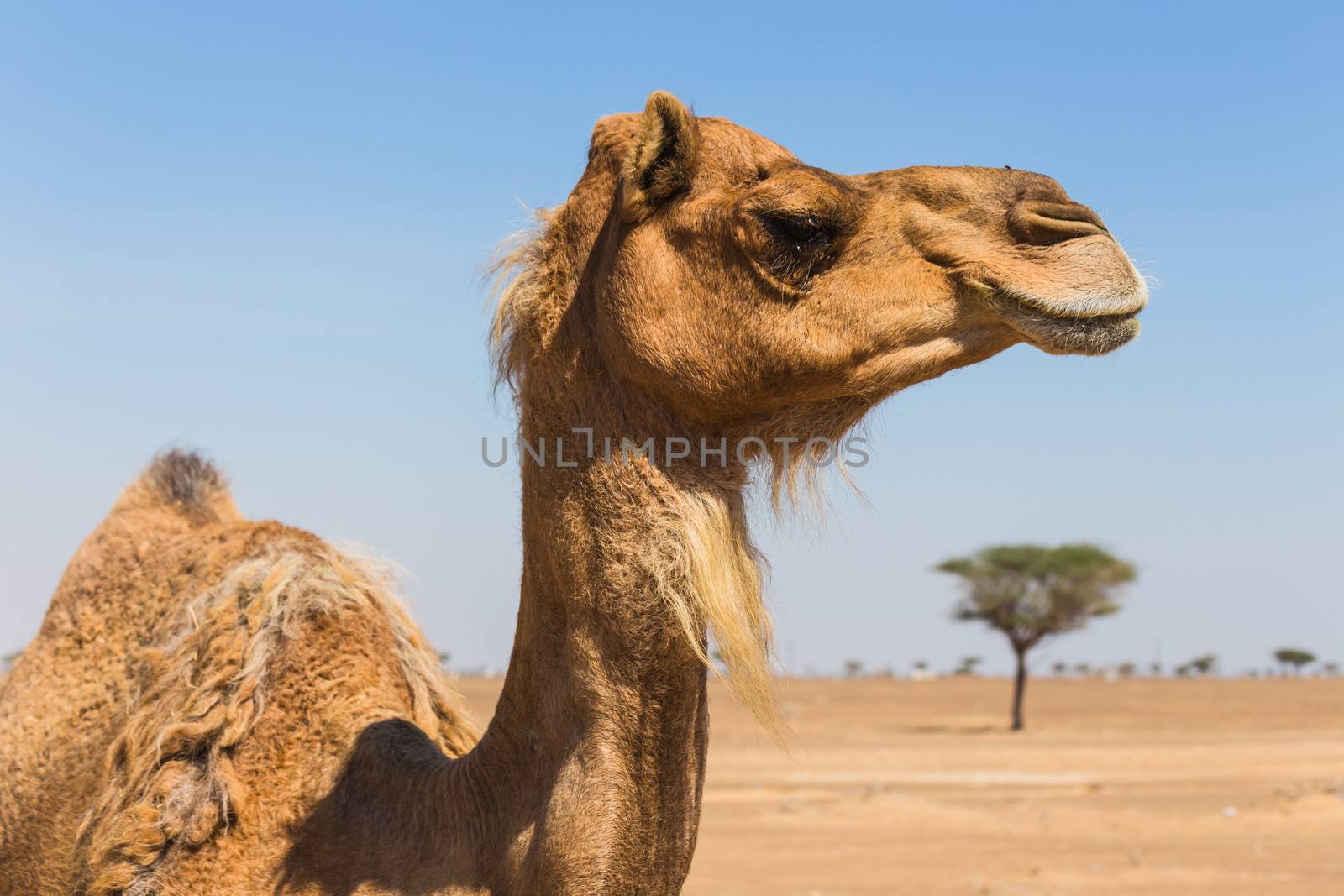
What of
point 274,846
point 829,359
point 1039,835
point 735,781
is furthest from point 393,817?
point 735,781

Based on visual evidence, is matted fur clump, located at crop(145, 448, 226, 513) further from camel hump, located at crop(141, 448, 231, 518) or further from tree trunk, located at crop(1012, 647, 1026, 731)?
tree trunk, located at crop(1012, 647, 1026, 731)

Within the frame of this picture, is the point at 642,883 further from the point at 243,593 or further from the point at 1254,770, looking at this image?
the point at 1254,770

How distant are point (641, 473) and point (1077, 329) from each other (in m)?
0.86

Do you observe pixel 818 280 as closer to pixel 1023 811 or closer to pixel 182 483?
pixel 182 483

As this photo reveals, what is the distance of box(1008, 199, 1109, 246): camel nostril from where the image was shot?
2580 mm

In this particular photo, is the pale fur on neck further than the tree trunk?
No

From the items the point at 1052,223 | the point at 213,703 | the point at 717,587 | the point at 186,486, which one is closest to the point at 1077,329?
the point at 1052,223

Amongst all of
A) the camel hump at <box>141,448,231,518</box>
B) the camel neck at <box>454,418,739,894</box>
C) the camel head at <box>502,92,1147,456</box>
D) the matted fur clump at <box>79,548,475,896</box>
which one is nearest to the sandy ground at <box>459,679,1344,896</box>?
the camel neck at <box>454,418,739,894</box>

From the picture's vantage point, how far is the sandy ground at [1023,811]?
985 centimetres

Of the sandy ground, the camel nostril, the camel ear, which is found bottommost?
the sandy ground

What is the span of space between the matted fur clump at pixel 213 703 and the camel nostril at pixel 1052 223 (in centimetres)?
198

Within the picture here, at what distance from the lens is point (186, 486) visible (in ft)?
15.3

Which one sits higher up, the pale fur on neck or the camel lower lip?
the camel lower lip

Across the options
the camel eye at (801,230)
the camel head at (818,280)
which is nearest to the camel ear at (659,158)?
the camel head at (818,280)
